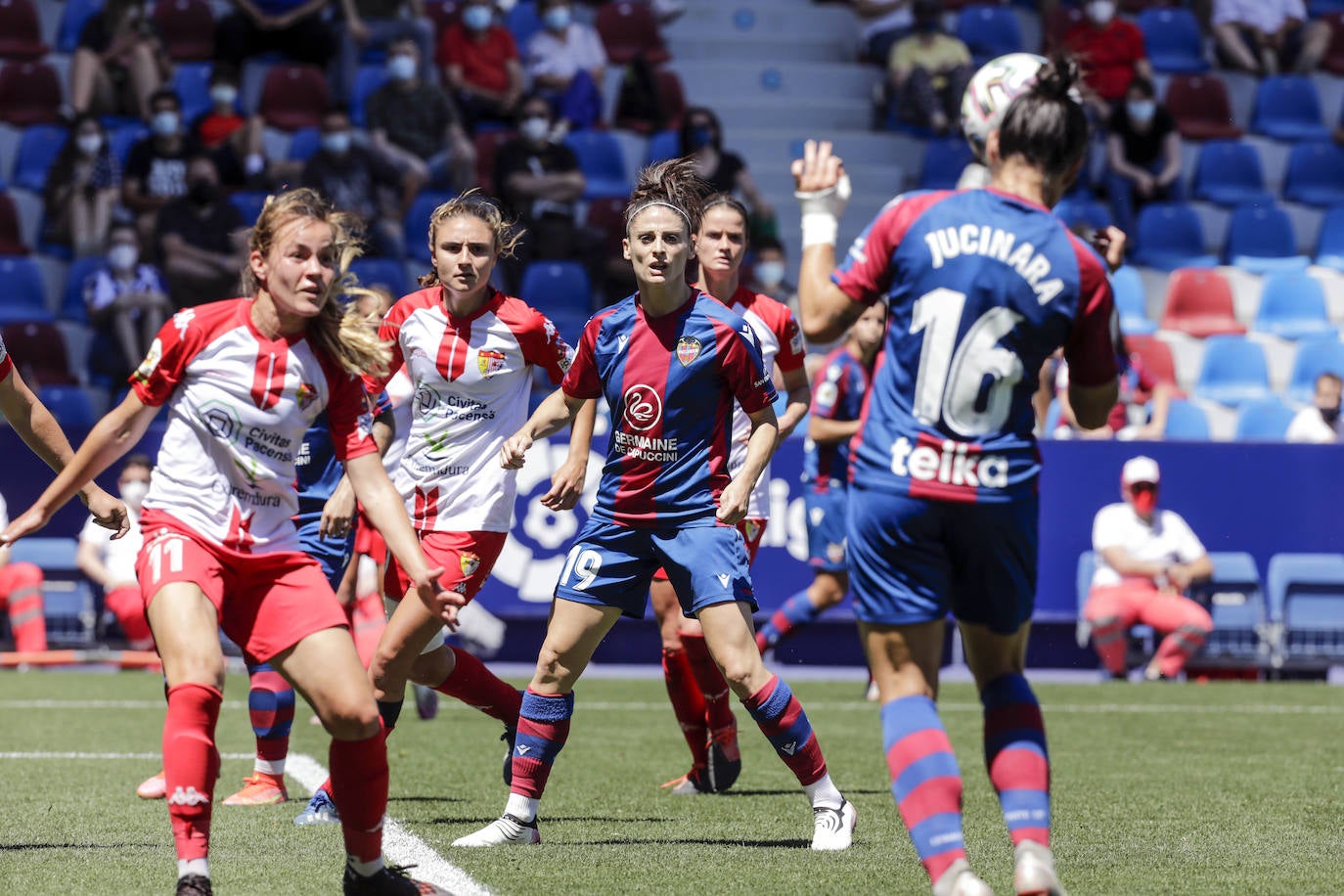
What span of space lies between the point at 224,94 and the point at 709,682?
1137 cm

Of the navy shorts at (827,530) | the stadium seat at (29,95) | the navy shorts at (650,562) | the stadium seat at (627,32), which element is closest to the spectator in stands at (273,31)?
the stadium seat at (29,95)

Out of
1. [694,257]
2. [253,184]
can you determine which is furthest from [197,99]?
[694,257]

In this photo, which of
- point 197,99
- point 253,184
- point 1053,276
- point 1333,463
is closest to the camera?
point 1053,276

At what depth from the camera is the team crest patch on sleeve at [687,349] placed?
597 centimetres

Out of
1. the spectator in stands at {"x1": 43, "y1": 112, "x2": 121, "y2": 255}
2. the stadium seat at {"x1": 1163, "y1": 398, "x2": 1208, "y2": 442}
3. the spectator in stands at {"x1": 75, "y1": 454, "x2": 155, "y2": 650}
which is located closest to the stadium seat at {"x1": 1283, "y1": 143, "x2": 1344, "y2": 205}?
the stadium seat at {"x1": 1163, "y1": 398, "x2": 1208, "y2": 442}

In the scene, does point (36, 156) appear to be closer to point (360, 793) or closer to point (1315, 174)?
point (1315, 174)

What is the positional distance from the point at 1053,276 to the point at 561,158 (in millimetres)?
12736

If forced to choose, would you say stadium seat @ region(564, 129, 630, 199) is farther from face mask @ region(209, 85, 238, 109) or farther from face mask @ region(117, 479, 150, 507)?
face mask @ region(117, 479, 150, 507)

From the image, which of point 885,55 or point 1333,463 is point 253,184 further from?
point 1333,463

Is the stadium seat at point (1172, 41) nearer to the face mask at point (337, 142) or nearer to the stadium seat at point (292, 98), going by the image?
the stadium seat at point (292, 98)

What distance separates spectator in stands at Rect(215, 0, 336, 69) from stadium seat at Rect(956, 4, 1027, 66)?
6495 mm

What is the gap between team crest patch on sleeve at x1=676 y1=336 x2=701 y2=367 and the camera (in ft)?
19.6

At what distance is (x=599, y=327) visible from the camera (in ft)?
20.0

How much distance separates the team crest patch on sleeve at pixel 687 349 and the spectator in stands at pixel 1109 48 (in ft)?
43.5
